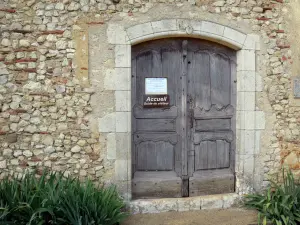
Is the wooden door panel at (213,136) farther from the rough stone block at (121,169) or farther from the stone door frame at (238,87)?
the rough stone block at (121,169)

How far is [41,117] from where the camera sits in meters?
3.76

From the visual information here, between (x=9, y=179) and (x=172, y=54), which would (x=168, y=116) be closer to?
(x=172, y=54)

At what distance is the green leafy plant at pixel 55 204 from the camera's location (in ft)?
10.1

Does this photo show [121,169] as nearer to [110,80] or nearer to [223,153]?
[110,80]

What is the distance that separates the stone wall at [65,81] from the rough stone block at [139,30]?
7 centimetres

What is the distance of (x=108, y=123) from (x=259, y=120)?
202 centimetres

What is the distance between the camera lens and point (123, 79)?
152 inches

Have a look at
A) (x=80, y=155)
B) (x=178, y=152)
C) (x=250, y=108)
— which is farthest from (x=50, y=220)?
(x=250, y=108)

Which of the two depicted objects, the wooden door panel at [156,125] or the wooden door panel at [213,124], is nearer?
the wooden door panel at [156,125]

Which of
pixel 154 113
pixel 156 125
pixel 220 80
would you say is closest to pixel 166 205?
pixel 156 125

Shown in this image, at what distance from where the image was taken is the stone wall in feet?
12.2

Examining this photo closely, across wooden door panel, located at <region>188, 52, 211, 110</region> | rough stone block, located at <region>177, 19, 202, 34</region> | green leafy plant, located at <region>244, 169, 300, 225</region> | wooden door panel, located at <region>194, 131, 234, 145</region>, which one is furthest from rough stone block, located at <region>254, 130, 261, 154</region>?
rough stone block, located at <region>177, 19, 202, 34</region>

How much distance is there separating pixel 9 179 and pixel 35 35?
1.75m

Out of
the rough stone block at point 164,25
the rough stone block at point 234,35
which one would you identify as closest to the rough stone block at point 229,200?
the rough stone block at point 234,35
